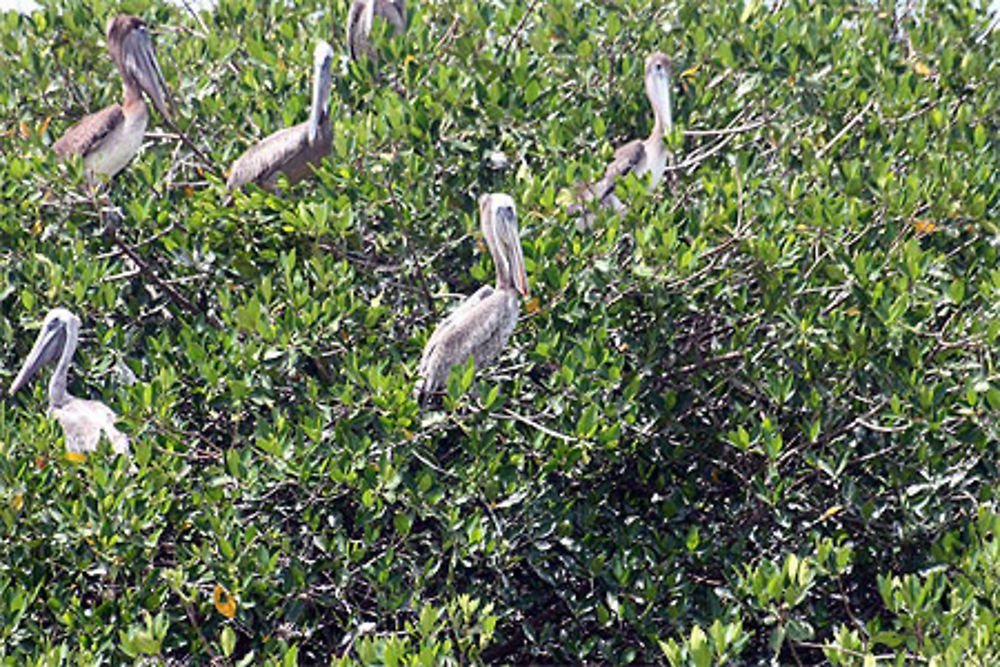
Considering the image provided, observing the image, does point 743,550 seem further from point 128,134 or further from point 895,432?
point 128,134

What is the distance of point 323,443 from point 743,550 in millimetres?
1777

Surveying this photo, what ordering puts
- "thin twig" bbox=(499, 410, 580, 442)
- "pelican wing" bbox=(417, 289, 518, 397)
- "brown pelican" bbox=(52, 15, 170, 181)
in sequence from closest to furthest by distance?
"thin twig" bbox=(499, 410, 580, 442)
"pelican wing" bbox=(417, 289, 518, 397)
"brown pelican" bbox=(52, 15, 170, 181)

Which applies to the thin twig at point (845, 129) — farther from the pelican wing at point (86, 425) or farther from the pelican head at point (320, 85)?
the pelican wing at point (86, 425)

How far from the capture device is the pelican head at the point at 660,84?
26.1 feet

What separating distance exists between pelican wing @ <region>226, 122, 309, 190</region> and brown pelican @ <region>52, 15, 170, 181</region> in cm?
58

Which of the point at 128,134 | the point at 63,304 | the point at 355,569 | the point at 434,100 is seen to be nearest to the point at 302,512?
the point at 355,569

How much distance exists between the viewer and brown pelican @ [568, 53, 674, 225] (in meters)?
7.93

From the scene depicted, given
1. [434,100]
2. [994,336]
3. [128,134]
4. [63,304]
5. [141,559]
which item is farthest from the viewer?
[128,134]

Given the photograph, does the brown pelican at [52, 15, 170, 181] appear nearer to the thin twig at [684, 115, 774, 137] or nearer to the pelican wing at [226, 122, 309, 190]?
the pelican wing at [226, 122, 309, 190]

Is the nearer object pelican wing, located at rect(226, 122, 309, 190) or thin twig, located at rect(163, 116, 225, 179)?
pelican wing, located at rect(226, 122, 309, 190)

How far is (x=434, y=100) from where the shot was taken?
7.62 m

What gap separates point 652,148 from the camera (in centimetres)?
805

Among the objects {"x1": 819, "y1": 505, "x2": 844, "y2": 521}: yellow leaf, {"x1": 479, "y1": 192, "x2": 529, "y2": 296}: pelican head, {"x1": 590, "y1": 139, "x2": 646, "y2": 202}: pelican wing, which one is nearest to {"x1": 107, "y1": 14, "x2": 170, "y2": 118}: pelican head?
{"x1": 590, "y1": 139, "x2": 646, "y2": 202}: pelican wing

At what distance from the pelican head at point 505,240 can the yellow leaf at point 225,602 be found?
65.6 inches
